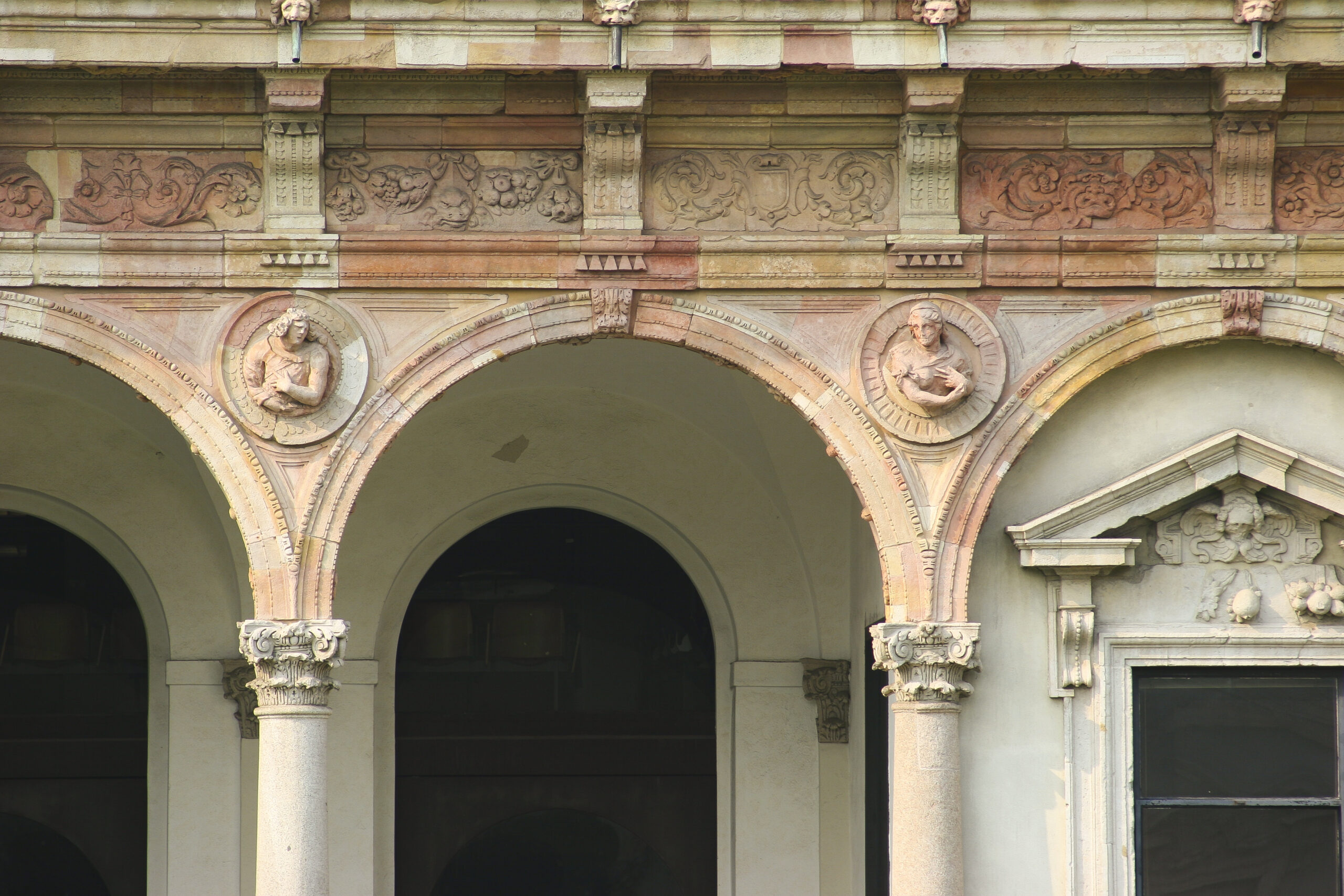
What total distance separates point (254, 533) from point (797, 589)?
375 cm

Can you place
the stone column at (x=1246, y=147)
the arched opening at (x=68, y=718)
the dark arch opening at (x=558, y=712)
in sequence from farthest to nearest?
the dark arch opening at (x=558, y=712), the arched opening at (x=68, y=718), the stone column at (x=1246, y=147)

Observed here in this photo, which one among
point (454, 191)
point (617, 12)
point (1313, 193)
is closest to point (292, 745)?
point (454, 191)

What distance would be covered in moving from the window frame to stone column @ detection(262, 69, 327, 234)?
182 inches

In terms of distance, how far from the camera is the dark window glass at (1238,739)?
8359 mm

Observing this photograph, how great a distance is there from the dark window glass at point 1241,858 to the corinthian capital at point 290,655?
4066 mm

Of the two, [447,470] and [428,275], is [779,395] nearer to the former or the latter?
[428,275]

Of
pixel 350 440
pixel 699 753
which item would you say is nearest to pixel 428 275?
pixel 350 440

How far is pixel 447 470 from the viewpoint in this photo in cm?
1050

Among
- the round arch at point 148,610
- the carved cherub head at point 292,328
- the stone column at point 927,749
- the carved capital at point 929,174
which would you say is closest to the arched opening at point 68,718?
the round arch at point 148,610

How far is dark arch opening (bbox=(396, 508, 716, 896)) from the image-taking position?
34.6 feet

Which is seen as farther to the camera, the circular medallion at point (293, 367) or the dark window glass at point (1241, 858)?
the dark window glass at point (1241, 858)

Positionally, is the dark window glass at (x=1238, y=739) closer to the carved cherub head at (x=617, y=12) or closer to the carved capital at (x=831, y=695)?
the carved capital at (x=831, y=695)

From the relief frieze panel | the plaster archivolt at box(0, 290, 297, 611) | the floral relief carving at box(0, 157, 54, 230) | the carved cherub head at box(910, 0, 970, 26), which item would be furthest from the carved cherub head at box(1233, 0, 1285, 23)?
the floral relief carving at box(0, 157, 54, 230)

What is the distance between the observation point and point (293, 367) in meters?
8.05
